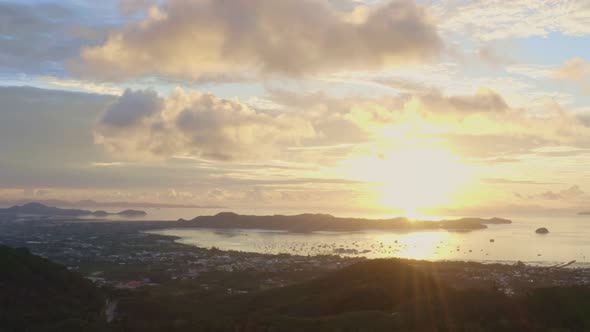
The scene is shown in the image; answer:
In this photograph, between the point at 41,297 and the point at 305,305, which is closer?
the point at 41,297

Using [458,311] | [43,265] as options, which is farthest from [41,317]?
A: [458,311]

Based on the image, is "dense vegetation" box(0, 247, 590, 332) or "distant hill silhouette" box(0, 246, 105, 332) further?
"distant hill silhouette" box(0, 246, 105, 332)

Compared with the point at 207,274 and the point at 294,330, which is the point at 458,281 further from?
the point at 294,330

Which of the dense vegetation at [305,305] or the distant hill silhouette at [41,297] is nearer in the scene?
the dense vegetation at [305,305]
